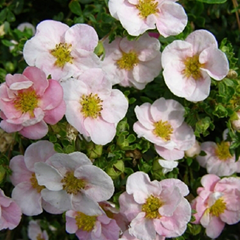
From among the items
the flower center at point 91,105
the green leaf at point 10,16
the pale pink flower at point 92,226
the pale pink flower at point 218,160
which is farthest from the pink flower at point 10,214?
the green leaf at point 10,16

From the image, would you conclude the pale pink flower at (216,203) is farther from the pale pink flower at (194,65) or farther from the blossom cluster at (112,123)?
the pale pink flower at (194,65)

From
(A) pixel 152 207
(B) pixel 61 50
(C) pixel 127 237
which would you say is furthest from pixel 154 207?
(B) pixel 61 50

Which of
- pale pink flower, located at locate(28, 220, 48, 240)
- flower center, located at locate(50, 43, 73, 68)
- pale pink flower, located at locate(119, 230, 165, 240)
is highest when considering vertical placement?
flower center, located at locate(50, 43, 73, 68)

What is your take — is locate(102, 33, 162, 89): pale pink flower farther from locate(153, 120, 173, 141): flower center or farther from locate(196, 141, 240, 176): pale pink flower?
locate(196, 141, 240, 176): pale pink flower

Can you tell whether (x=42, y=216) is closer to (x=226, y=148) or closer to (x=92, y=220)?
(x=92, y=220)

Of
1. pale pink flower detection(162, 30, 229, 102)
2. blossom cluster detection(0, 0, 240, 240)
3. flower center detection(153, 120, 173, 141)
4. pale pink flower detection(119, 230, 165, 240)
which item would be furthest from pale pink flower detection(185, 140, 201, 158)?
pale pink flower detection(119, 230, 165, 240)

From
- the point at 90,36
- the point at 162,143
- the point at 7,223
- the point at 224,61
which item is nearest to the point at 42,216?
the point at 7,223
